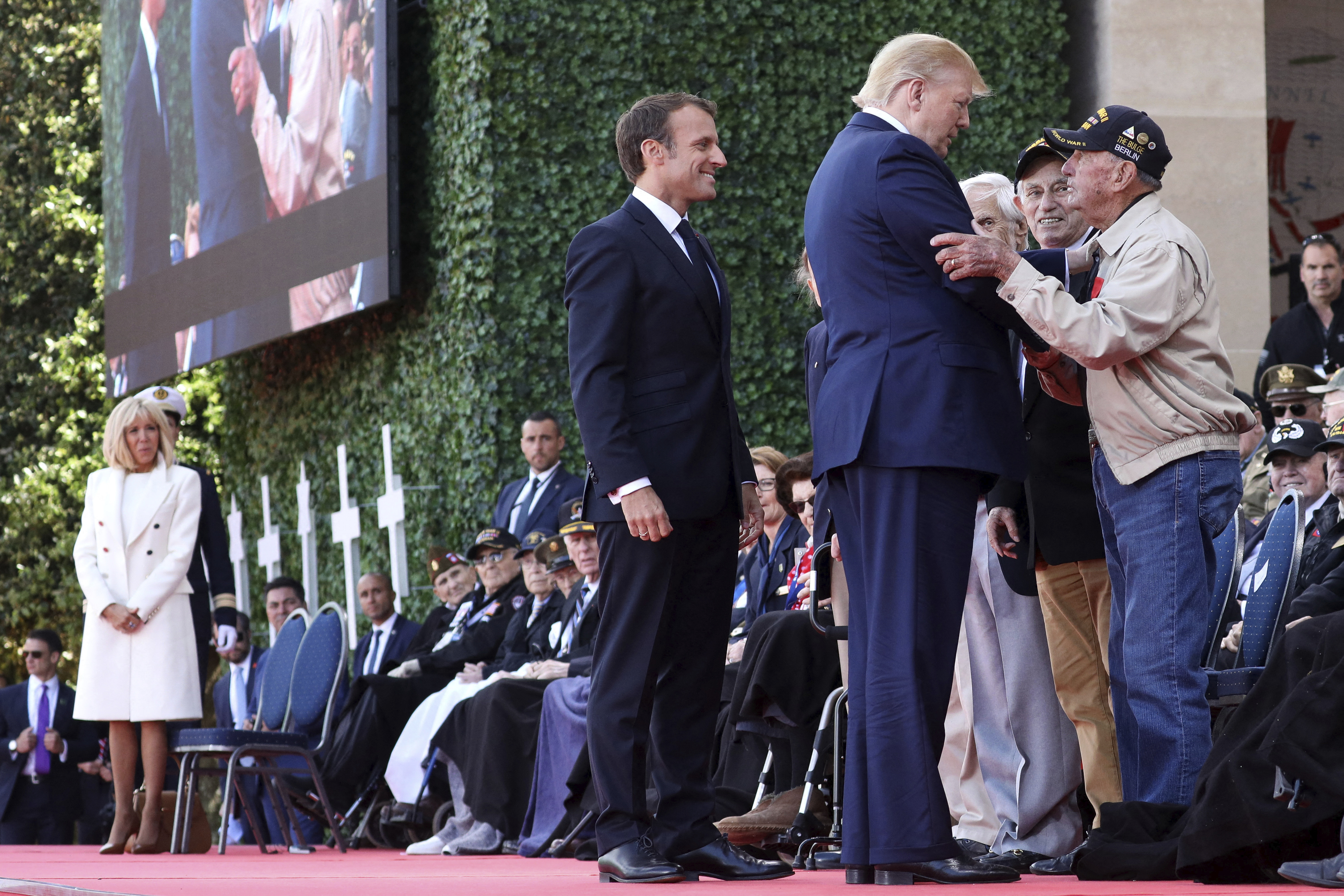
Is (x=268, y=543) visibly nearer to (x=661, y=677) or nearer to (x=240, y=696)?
(x=240, y=696)

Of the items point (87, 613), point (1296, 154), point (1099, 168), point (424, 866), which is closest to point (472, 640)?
point (87, 613)

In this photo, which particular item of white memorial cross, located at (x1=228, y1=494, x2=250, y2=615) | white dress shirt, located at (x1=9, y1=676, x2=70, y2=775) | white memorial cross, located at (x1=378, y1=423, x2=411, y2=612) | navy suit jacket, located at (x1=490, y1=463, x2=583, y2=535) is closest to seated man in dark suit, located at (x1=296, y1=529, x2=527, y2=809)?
navy suit jacket, located at (x1=490, y1=463, x2=583, y2=535)

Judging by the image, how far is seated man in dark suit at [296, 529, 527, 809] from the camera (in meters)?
8.90

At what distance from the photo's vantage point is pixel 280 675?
353 inches

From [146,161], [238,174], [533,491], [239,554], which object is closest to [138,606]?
[533,491]

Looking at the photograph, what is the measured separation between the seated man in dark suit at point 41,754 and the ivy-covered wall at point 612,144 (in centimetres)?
318

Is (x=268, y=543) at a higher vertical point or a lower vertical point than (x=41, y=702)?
higher

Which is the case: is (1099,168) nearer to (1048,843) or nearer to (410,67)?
(1048,843)

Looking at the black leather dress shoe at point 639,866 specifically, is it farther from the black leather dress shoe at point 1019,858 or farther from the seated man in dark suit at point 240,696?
the seated man in dark suit at point 240,696

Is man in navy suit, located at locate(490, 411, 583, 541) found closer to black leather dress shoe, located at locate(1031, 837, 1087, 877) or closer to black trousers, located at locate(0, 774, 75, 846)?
black trousers, located at locate(0, 774, 75, 846)

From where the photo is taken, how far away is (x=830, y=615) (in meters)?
4.45

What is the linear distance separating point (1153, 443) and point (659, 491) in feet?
3.72

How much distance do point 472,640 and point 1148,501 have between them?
5.44 m

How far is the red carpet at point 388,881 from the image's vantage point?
3.55m
